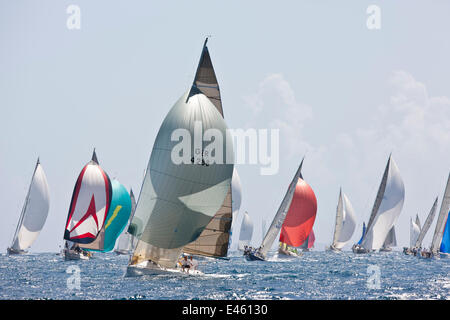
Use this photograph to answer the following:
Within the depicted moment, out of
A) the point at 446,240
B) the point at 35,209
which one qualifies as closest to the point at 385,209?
the point at 446,240

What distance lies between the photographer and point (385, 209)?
2640 inches

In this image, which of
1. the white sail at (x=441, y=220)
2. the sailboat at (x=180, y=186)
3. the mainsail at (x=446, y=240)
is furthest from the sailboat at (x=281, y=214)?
the sailboat at (x=180, y=186)

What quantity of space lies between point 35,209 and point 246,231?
133 feet

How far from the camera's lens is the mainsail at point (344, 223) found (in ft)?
362

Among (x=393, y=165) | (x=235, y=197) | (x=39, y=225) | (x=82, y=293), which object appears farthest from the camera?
(x=39, y=225)

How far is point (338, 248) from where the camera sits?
370 ft

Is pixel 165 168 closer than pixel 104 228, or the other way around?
pixel 165 168

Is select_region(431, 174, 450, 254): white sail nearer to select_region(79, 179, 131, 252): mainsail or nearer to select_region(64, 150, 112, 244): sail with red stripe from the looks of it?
select_region(79, 179, 131, 252): mainsail

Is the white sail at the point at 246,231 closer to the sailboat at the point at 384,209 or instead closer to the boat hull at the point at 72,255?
the boat hull at the point at 72,255

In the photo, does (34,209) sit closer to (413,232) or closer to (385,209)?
Answer: (385,209)

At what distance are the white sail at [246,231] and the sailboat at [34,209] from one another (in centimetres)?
3793

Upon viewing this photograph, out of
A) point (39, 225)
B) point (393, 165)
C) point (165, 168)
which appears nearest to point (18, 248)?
point (39, 225)
